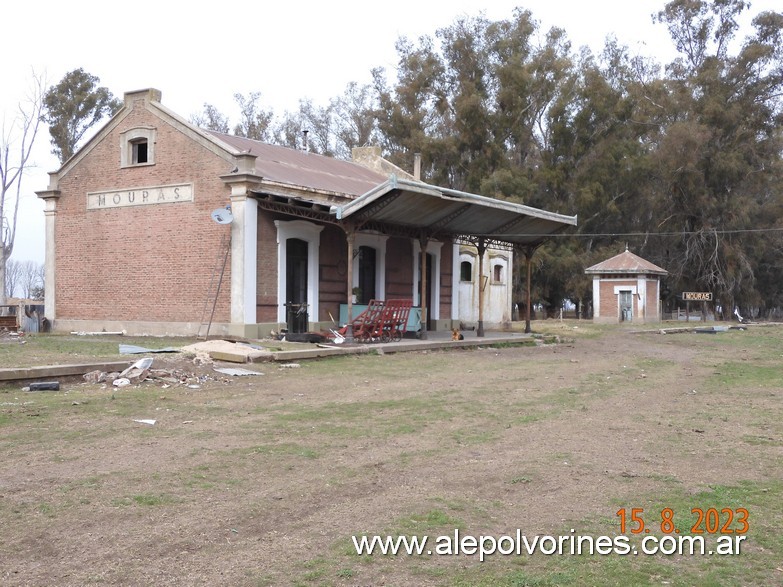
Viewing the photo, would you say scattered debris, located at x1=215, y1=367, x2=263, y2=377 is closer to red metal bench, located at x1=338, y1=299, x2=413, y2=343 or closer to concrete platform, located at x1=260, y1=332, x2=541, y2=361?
concrete platform, located at x1=260, y1=332, x2=541, y2=361

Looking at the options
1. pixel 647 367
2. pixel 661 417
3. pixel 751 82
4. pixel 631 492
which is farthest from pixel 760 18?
pixel 631 492

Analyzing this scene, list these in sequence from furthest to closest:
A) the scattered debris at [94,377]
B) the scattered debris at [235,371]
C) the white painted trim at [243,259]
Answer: the white painted trim at [243,259] < the scattered debris at [235,371] < the scattered debris at [94,377]

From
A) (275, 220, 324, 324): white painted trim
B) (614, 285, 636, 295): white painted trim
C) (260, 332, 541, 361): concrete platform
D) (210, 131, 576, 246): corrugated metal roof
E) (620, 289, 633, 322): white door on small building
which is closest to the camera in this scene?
(260, 332, 541, 361): concrete platform

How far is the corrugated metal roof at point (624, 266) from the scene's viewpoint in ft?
154

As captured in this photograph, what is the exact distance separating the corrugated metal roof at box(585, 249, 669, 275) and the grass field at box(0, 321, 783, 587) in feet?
115

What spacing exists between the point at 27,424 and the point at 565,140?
48302 millimetres

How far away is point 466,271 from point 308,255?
11644 millimetres

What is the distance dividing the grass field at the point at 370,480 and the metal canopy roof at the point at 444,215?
819cm

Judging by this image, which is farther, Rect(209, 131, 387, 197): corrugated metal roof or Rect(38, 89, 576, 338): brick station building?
Rect(209, 131, 387, 197): corrugated metal roof

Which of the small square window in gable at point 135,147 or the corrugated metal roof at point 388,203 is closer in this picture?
the corrugated metal roof at point 388,203

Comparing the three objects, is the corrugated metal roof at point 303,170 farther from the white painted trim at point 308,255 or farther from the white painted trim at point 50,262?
the white painted trim at point 50,262

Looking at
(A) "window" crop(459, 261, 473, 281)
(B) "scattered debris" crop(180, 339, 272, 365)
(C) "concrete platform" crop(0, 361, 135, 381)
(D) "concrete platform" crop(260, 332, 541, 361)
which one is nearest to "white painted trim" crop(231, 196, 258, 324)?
(D) "concrete platform" crop(260, 332, 541, 361)

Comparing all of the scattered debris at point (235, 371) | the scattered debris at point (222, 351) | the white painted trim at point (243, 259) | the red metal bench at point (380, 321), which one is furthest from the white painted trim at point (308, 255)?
the scattered debris at point (235, 371)

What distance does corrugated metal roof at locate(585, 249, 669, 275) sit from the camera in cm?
4703
